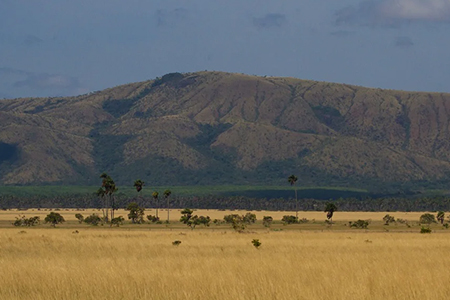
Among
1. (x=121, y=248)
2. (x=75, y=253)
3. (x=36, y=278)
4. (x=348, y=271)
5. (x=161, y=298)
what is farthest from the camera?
(x=121, y=248)

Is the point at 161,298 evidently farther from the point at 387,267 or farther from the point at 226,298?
the point at 387,267

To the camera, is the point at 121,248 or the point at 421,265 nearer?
the point at 421,265

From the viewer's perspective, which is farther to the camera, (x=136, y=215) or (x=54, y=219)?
(x=136, y=215)

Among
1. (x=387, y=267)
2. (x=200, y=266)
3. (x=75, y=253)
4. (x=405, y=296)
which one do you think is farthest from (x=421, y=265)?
(x=75, y=253)

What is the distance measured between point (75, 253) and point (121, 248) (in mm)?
4210

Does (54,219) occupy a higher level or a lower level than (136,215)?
lower

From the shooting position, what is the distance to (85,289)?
21703 mm

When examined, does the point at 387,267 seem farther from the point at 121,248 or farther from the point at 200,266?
the point at 121,248

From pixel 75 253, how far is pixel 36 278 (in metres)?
17.5

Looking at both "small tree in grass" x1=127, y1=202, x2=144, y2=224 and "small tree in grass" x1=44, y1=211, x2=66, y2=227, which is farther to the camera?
"small tree in grass" x1=127, y1=202, x2=144, y2=224

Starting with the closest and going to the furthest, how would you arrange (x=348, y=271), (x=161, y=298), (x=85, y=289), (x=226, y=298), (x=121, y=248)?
(x=226, y=298)
(x=161, y=298)
(x=85, y=289)
(x=348, y=271)
(x=121, y=248)

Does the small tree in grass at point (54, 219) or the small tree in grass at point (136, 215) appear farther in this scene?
the small tree in grass at point (136, 215)

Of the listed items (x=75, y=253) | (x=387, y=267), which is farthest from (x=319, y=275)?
(x=75, y=253)

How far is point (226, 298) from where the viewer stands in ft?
62.3
